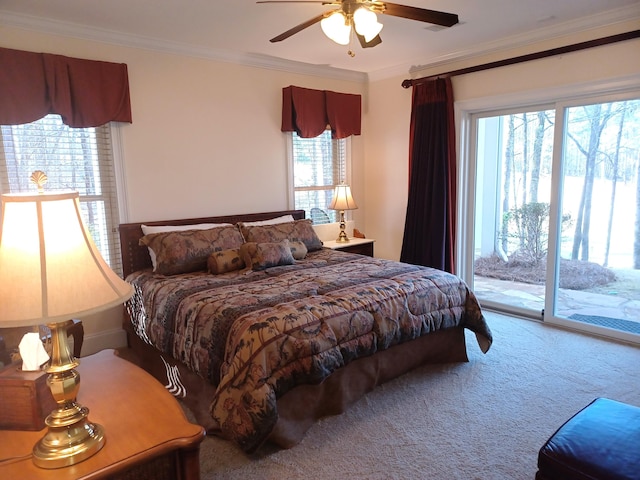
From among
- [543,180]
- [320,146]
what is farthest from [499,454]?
[320,146]

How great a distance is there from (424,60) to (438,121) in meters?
0.67

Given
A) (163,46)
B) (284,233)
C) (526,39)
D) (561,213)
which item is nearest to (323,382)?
(284,233)

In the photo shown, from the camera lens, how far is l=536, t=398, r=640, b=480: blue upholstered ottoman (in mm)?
1489

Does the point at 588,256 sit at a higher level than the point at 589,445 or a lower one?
higher

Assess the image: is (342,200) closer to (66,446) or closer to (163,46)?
(163,46)

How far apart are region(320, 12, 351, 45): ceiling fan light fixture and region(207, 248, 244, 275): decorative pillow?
1.77 metres

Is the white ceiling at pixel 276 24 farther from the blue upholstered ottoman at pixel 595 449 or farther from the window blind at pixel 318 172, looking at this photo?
the blue upholstered ottoman at pixel 595 449

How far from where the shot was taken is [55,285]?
3.76ft

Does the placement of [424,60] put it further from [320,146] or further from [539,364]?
[539,364]

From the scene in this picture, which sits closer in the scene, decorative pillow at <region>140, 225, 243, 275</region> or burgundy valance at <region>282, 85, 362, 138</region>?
decorative pillow at <region>140, 225, 243, 275</region>

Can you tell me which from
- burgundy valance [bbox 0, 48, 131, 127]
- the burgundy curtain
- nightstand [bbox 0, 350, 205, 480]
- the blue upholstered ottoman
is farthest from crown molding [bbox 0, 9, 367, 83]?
the blue upholstered ottoman

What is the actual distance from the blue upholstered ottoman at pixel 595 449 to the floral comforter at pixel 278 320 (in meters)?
1.11

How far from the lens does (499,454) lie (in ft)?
7.27

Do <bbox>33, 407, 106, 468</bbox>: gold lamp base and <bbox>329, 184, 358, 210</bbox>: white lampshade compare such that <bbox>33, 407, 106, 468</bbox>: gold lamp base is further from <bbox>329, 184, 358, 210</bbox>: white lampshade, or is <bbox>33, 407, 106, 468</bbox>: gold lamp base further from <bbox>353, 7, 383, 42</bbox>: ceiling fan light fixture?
<bbox>329, 184, 358, 210</bbox>: white lampshade
